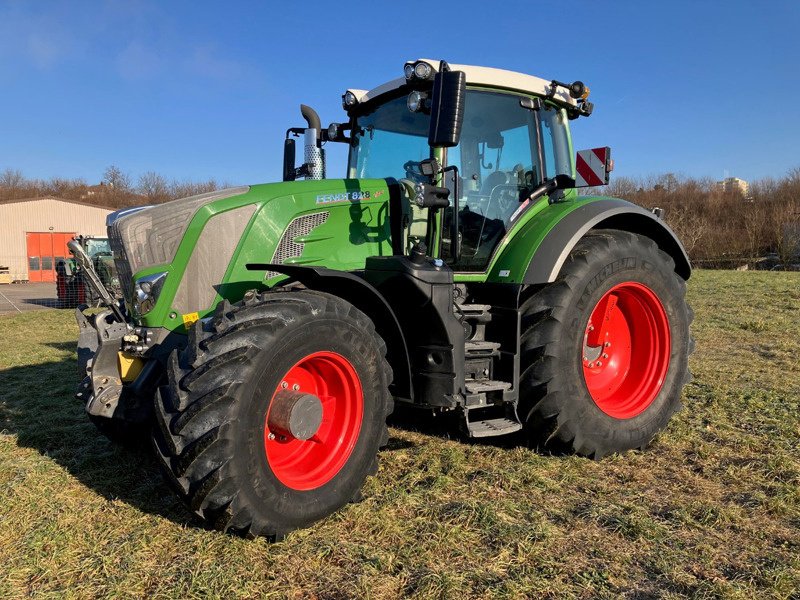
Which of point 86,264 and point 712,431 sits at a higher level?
point 86,264

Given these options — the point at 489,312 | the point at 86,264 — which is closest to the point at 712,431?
the point at 489,312

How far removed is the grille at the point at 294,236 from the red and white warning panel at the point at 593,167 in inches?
82.7

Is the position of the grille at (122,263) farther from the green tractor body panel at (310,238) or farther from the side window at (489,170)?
the side window at (489,170)

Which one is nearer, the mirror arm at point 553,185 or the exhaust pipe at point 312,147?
the mirror arm at point 553,185

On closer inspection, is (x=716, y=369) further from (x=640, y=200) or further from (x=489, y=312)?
(x=640, y=200)

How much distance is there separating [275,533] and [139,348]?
1289 millimetres

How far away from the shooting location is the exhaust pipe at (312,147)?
4.68m

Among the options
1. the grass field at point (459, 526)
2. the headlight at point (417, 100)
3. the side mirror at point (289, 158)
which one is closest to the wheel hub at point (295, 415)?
the grass field at point (459, 526)

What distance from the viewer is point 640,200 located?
3200 cm

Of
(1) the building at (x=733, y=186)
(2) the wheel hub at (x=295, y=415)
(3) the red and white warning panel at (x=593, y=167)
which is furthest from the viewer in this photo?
(1) the building at (x=733, y=186)

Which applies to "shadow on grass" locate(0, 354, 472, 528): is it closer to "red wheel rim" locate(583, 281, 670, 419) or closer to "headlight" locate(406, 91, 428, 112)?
"red wheel rim" locate(583, 281, 670, 419)

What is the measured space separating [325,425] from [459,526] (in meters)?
0.84

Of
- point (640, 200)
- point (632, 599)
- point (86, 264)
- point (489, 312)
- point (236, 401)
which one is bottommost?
point (632, 599)

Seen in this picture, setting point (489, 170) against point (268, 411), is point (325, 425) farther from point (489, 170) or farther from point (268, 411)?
point (489, 170)
